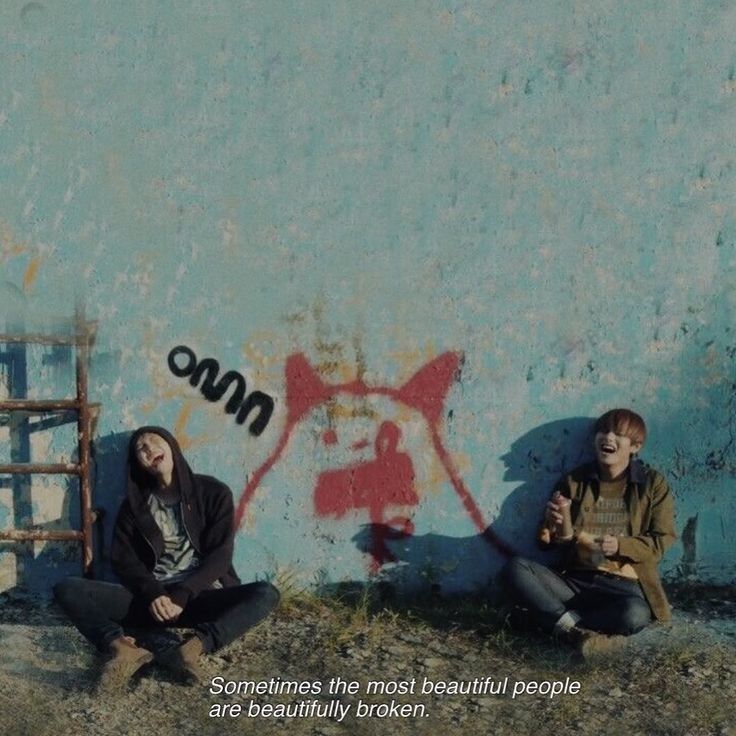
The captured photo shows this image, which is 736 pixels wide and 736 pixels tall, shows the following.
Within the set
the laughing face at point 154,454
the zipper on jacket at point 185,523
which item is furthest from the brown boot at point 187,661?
the laughing face at point 154,454

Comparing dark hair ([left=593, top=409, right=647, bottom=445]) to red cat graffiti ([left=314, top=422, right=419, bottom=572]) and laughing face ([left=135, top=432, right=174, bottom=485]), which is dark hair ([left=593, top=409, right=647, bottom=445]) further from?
laughing face ([left=135, top=432, right=174, bottom=485])

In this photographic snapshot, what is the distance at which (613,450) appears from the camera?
5.21 metres

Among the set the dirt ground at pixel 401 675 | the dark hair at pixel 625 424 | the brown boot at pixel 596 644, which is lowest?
the dirt ground at pixel 401 675

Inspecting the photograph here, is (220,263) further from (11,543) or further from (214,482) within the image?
(11,543)

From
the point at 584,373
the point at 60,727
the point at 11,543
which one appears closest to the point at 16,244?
the point at 11,543

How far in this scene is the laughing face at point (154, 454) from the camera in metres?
5.13

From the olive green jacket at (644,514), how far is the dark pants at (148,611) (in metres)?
1.27

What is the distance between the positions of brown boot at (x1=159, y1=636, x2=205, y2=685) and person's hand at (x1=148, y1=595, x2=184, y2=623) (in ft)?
0.53

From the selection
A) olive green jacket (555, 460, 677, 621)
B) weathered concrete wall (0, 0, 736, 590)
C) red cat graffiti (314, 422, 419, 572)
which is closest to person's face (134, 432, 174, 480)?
weathered concrete wall (0, 0, 736, 590)

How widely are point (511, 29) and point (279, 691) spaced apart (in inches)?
106

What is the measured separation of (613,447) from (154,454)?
1.79 metres

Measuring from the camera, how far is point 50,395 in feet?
17.7

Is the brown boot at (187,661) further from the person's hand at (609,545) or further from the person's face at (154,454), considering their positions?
the person's hand at (609,545)

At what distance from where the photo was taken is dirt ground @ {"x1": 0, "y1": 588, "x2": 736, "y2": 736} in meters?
4.48
